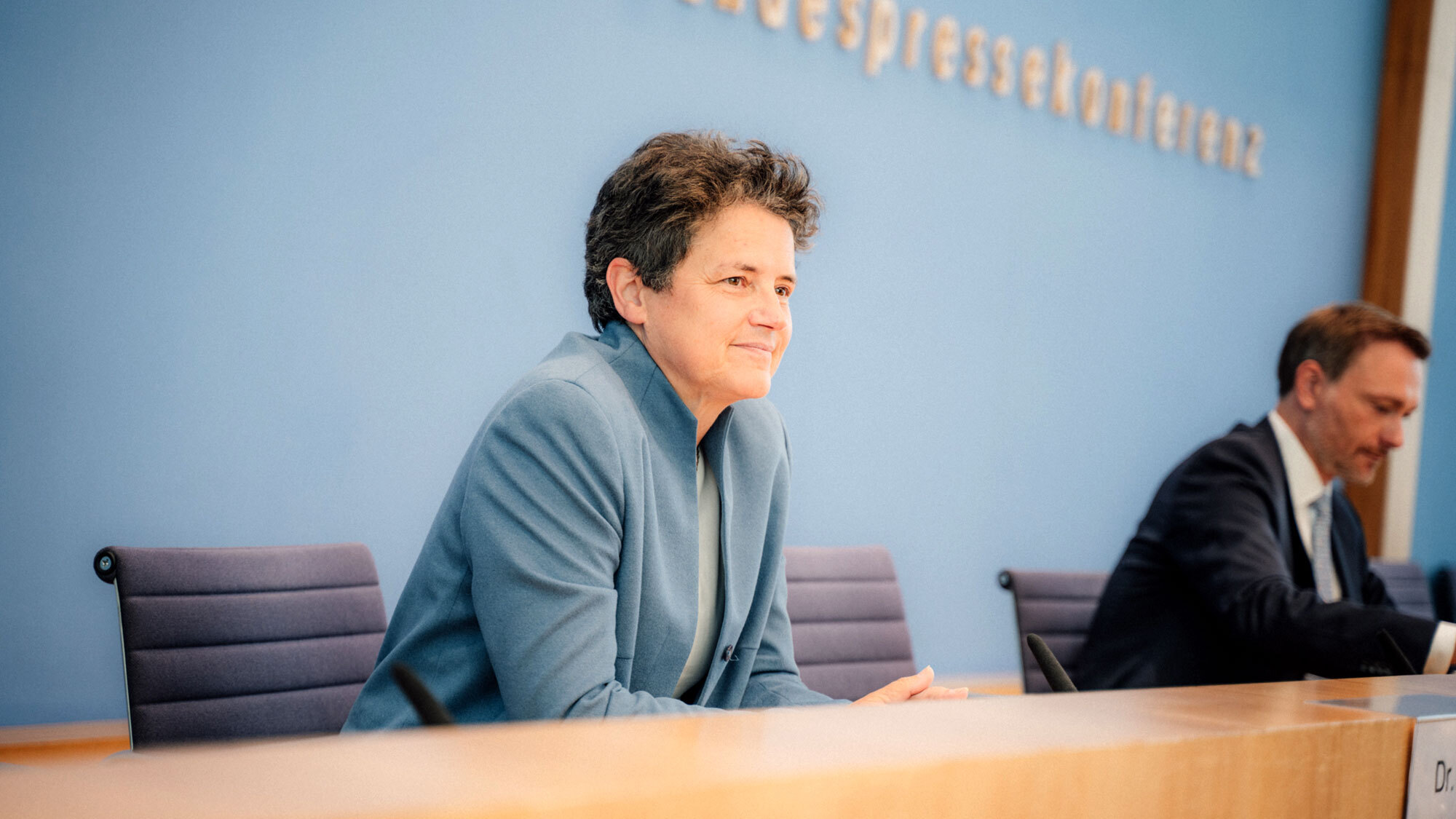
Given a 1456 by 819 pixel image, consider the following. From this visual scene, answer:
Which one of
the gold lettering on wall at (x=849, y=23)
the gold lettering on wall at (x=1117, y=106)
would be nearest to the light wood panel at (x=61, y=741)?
the gold lettering on wall at (x=849, y=23)

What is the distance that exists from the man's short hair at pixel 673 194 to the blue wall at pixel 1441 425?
441cm

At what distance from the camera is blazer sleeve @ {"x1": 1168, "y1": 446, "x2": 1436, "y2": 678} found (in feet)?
5.69

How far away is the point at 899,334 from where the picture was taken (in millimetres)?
3498

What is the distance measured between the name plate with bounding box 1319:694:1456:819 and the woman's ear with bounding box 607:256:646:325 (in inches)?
32.6

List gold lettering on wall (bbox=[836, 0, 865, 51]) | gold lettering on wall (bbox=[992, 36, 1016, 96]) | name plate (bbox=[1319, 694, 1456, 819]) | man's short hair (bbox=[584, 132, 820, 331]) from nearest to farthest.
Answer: name plate (bbox=[1319, 694, 1456, 819]) < man's short hair (bbox=[584, 132, 820, 331]) < gold lettering on wall (bbox=[836, 0, 865, 51]) < gold lettering on wall (bbox=[992, 36, 1016, 96])

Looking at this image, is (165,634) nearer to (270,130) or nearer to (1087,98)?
(270,130)

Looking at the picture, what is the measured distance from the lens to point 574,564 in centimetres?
108

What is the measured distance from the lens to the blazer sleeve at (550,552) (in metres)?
1.04

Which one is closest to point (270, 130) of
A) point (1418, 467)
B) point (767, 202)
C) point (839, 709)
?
point (767, 202)

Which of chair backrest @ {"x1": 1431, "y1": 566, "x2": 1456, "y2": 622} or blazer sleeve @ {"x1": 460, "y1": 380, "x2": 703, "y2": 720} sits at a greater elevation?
blazer sleeve @ {"x1": 460, "y1": 380, "x2": 703, "y2": 720}

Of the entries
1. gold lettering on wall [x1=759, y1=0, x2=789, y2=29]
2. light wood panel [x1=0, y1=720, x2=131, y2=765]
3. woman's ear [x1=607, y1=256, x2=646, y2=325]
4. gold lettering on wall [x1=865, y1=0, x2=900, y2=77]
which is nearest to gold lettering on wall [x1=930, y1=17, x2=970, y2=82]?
gold lettering on wall [x1=865, y1=0, x2=900, y2=77]

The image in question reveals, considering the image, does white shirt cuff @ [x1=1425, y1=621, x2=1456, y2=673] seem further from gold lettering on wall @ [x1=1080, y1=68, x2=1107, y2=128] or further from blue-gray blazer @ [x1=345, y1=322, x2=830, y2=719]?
gold lettering on wall @ [x1=1080, y1=68, x2=1107, y2=128]

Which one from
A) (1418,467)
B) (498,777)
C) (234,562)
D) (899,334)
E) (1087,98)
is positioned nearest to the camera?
(498,777)

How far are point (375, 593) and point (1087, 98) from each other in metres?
3.12
